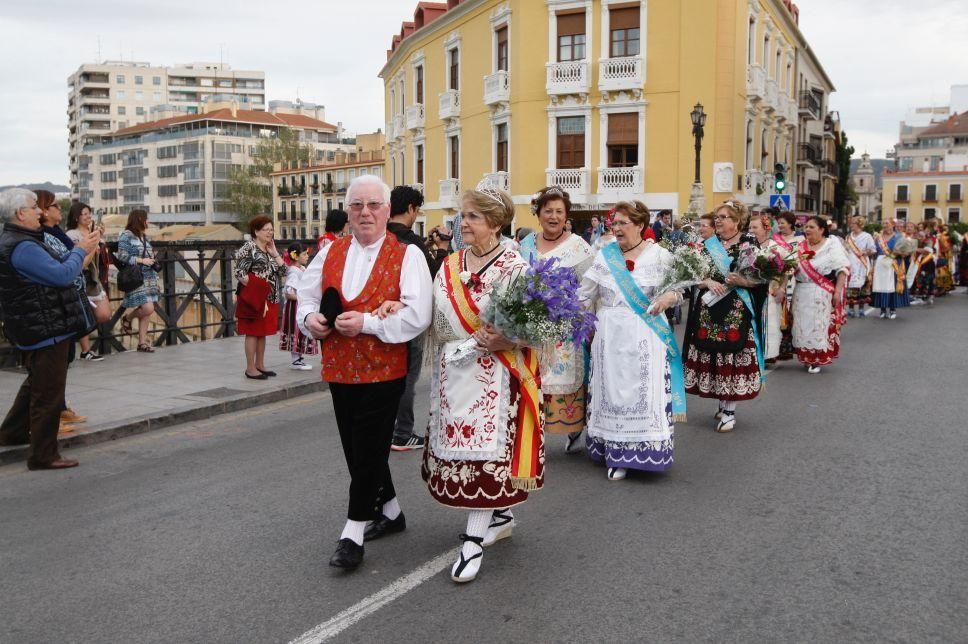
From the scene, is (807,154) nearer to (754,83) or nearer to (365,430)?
(754,83)

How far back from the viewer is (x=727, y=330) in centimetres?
752

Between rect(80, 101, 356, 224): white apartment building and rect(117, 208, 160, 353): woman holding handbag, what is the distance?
88.7 m

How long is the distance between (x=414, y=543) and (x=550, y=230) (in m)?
2.39

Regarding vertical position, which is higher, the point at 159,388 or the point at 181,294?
the point at 181,294

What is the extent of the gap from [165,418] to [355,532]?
4.12m

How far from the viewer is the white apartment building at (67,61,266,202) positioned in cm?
12731

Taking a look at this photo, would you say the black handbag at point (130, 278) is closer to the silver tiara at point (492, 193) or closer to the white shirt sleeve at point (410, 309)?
the white shirt sleeve at point (410, 309)

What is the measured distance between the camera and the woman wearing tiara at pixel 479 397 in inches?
171

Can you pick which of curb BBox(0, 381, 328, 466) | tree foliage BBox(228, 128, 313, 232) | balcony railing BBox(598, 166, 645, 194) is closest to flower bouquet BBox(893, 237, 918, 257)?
balcony railing BBox(598, 166, 645, 194)

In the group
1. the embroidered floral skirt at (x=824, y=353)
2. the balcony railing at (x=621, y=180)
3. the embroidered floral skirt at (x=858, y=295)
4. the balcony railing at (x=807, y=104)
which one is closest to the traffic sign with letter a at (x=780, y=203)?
the embroidered floral skirt at (x=858, y=295)

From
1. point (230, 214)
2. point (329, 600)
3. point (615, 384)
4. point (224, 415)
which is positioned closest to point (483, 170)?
point (224, 415)

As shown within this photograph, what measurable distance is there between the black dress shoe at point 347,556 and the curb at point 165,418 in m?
3.64

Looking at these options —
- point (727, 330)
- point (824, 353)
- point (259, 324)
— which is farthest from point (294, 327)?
point (824, 353)

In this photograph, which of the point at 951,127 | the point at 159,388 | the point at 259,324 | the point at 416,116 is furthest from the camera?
the point at 951,127
